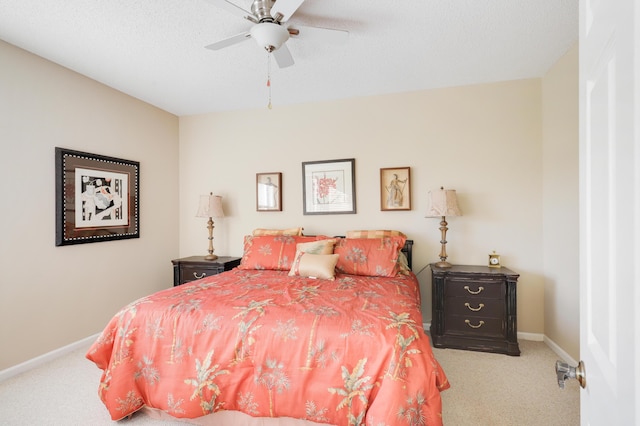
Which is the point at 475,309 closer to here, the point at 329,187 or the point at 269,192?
the point at 329,187

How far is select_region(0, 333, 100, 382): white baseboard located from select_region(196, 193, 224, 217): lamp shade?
5.57 feet

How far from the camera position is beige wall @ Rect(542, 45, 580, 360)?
252 centimetres

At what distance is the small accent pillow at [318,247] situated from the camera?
2.96 m

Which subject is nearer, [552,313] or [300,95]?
[552,313]

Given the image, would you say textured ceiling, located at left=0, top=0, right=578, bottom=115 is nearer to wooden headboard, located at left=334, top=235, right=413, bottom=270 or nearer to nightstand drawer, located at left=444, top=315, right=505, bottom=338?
wooden headboard, located at left=334, top=235, right=413, bottom=270

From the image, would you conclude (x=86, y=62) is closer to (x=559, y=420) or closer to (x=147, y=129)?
(x=147, y=129)

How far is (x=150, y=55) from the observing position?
2611 mm

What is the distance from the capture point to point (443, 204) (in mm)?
2963

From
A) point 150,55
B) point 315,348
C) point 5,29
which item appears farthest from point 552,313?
point 5,29

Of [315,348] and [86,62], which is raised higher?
[86,62]

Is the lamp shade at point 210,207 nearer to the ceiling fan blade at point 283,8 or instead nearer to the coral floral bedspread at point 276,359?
the coral floral bedspread at point 276,359

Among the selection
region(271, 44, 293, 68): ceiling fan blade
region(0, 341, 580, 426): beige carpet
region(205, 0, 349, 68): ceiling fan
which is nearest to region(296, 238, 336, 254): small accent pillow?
region(0, 341, 580, 426): beige carpet

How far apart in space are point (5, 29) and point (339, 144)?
3027 mm
